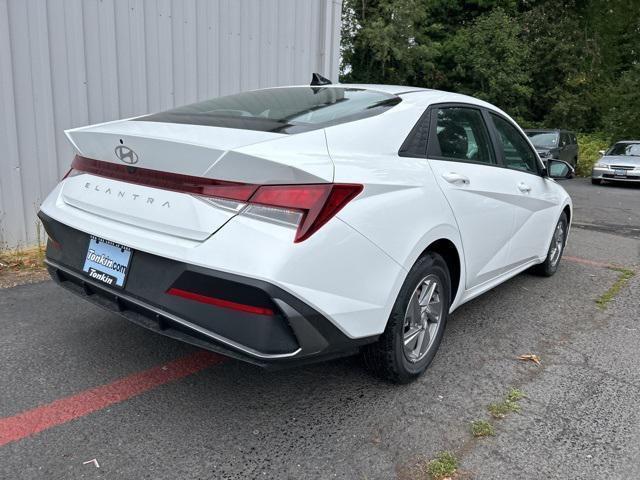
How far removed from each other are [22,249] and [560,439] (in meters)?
4.85

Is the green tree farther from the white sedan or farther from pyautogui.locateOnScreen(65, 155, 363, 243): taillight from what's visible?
pyautogui.locateOnScreen(65, 155, 363, 243): taillight

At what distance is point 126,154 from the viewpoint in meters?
2.64

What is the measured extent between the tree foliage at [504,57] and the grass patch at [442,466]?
23598 mm

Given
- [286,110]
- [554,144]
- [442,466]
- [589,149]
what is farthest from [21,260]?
[589,149]

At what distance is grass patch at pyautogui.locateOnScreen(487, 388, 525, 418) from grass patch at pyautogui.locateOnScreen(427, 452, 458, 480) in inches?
19.3

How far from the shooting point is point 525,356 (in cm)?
360

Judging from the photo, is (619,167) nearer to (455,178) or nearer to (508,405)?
(455,178)

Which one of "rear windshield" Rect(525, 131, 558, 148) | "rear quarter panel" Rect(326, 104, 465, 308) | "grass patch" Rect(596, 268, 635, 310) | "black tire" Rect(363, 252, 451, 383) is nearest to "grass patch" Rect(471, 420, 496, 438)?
"black tire" Rect(363, 252, 451, 383)

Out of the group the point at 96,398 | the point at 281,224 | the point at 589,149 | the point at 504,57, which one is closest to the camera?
the point at 281,224

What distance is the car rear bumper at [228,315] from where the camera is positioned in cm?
221

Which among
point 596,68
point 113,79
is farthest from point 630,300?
point 596,68

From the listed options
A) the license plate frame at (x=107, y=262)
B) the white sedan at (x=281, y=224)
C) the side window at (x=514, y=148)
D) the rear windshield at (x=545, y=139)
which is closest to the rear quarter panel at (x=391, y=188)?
the white sedan at (x=281, y=224)

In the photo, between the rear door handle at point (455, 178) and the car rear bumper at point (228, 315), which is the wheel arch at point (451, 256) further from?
the car rear bumper at point (228, 315)

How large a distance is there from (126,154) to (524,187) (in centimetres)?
292
